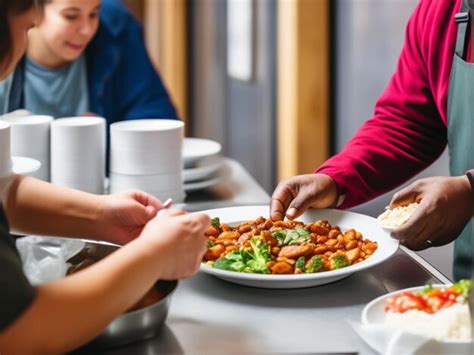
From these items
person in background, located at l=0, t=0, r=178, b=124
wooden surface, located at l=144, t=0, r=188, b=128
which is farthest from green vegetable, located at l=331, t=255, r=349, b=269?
wooden surface, located at l=144, t=0, r=188, b=128

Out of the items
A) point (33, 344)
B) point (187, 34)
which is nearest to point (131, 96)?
point (33, 344)

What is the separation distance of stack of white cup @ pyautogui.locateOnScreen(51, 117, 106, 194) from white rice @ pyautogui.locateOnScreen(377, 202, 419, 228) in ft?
2.64

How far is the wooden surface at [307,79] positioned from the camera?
319cm

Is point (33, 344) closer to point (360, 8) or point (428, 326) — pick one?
point (428, 326)

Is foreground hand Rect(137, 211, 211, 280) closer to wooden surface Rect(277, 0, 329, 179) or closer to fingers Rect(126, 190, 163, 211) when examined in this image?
fingers Rect(126, 190, 163, 211)

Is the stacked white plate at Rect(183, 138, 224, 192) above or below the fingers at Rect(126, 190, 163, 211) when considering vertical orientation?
below

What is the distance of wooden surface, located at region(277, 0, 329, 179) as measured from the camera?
3.19 meters

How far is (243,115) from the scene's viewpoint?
4797mm

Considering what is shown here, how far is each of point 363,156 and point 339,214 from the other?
10.4 inches

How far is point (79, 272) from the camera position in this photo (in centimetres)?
103

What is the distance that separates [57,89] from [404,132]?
51.8 inches

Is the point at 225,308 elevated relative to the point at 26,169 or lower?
lower

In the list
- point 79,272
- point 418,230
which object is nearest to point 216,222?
point 418,230

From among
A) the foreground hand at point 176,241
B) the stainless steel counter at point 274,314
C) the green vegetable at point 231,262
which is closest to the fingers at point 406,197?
the stainless steel counter at point 274,314
